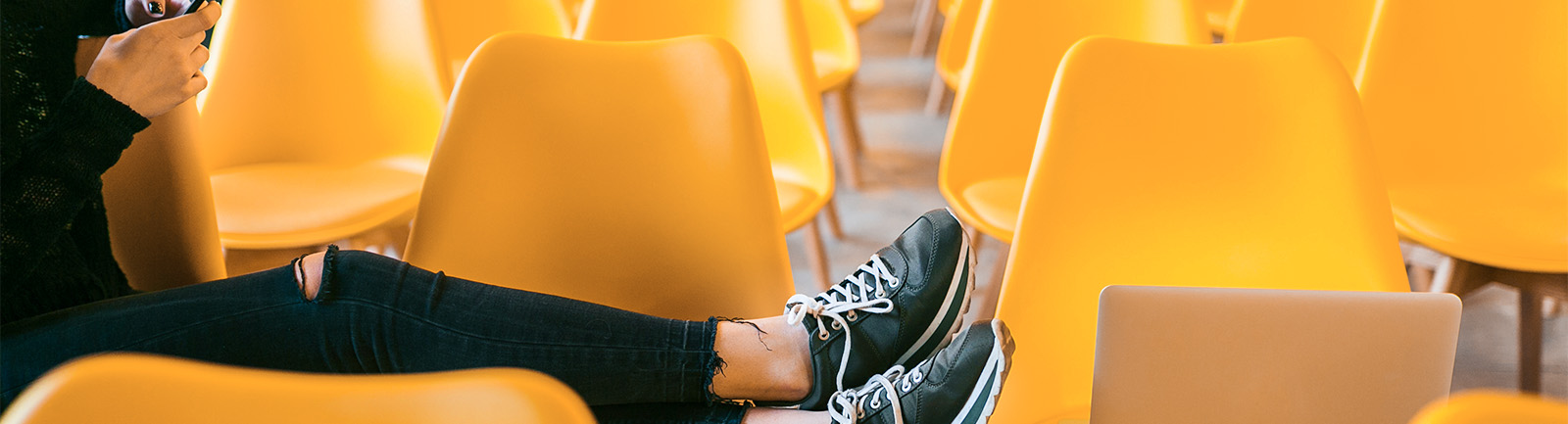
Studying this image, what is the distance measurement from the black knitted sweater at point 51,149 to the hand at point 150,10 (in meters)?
0.01

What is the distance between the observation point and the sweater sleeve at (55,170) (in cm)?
102

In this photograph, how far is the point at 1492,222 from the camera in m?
1.73

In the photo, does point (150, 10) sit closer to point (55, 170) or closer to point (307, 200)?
point (55, 170)

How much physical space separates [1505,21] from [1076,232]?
124 cm

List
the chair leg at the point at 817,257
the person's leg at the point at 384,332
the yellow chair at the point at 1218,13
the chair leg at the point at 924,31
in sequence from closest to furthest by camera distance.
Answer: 1. the person's leg at the point at 384,332
2. the chair leg at the point at 817,257
3. the yellow chair at the point at 1218,13
4. the chair leg at the point at 924,31

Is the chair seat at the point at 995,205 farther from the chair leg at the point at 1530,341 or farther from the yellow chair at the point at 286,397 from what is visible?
the yellow chair at the point at 286,397

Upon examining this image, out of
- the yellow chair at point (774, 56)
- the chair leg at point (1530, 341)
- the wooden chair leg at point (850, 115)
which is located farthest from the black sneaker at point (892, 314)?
the wooden chair leg at point (850, 115)

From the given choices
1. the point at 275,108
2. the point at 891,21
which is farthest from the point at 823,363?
the point at 891,21

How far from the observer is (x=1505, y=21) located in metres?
1.93

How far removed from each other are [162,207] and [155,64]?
23 centimetres

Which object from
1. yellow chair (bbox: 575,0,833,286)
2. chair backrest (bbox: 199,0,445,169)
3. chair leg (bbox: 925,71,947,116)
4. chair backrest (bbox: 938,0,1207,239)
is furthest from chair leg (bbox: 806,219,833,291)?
chair leg (bbox: 925,71,947,116)

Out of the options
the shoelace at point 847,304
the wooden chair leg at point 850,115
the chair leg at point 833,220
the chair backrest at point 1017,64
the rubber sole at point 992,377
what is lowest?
the chair leg at point 833,220

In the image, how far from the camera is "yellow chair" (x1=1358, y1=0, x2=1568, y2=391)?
1894 mm

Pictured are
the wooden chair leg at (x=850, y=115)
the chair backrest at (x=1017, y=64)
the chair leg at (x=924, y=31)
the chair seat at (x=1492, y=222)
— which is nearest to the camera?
the chair seat at (x=1492, y=222)
